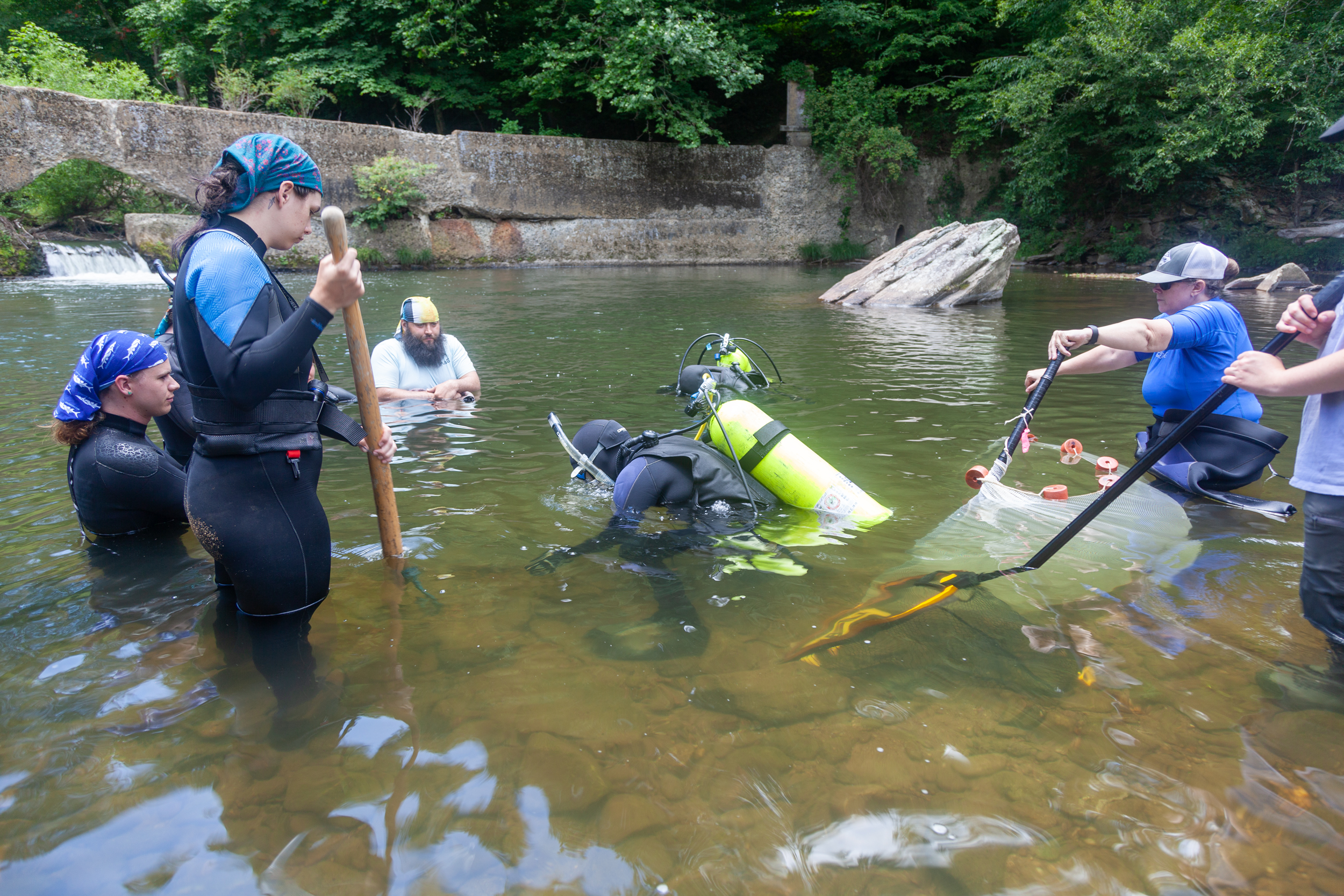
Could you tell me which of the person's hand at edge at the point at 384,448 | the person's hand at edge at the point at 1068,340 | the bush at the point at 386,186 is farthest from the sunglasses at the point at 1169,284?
the bush at the point at 386,186

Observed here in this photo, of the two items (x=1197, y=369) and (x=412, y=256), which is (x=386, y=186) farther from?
(x=1197, y=369)

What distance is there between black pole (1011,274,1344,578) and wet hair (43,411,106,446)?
4349 millimetres

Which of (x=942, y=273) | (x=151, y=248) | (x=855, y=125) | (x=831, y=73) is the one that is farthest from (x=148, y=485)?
(x=831, y=73)

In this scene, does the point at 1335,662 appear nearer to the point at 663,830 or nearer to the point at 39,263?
the point at 663,830

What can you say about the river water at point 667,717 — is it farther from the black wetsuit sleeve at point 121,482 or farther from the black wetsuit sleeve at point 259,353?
the black wetsuit sleeve at point 259,353

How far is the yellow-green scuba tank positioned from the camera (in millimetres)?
4129

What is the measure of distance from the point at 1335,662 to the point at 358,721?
3412mm

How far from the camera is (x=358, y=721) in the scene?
2.49 m

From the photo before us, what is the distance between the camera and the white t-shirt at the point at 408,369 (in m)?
6.68

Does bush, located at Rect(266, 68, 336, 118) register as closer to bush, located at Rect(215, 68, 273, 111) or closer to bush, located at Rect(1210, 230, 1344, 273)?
bush, located at Rect(215, 68, 273, 111)

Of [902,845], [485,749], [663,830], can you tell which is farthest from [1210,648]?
[485,749]

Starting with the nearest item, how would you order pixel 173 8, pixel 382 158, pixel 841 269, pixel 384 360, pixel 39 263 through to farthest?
pixel 384 360
pixel 39 263
pixel 382 158
pixel 173 8
pixel 841 269

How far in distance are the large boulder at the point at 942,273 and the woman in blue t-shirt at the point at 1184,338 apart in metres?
10.2

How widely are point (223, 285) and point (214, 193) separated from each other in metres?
0.34
